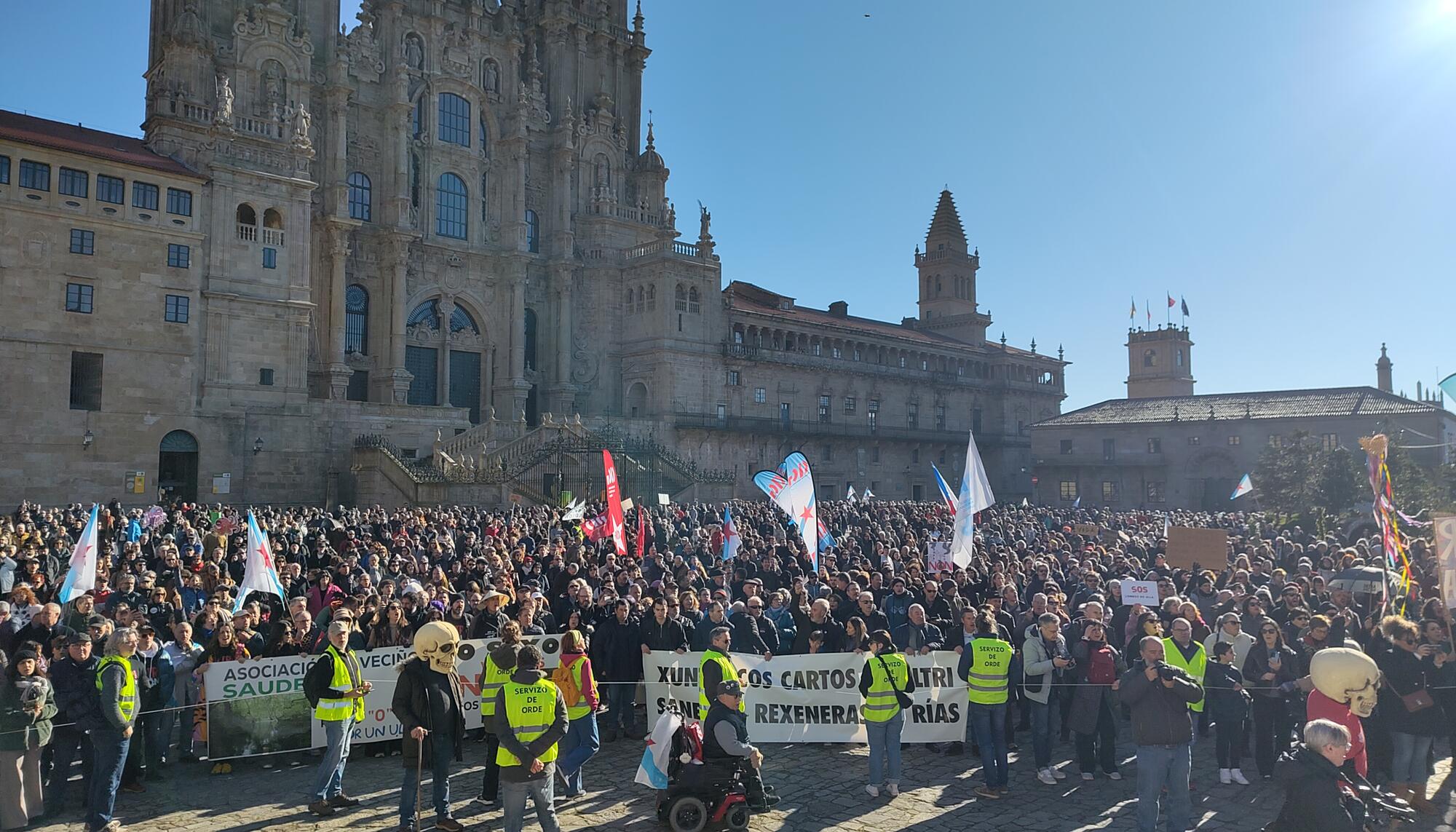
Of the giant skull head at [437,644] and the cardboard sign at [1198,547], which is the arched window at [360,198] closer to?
the cardboard sign at [1198,547]

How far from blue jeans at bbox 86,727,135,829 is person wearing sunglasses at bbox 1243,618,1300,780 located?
1132 cm

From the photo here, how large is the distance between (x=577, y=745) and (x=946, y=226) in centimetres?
7908

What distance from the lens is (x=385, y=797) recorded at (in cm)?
1028

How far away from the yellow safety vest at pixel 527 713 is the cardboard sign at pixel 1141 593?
8959 mm

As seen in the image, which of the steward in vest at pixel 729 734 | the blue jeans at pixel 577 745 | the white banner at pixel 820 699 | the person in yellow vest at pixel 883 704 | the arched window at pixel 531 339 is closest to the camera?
the steward in vest at pixel 729 734

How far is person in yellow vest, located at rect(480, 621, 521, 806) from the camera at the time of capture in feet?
28.0

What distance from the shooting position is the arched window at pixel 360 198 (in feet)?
152

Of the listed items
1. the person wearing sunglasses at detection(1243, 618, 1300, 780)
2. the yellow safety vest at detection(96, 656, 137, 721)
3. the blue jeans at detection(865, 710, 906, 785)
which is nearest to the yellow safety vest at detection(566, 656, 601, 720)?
the blue jeans at detection(865, 710, 906, 785)

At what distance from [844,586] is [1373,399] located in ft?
202

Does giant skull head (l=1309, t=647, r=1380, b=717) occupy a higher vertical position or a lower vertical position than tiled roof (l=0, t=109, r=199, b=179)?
lower

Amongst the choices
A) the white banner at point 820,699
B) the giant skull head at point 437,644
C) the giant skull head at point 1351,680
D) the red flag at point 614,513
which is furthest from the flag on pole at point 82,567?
the giant skull head at point 1351,680

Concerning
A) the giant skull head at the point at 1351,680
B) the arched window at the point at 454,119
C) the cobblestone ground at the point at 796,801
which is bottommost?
the cobblestone ground at the point at 796,801

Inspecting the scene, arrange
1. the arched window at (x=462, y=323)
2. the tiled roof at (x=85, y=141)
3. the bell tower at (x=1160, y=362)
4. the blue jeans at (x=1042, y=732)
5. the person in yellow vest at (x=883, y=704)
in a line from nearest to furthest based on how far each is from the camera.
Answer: the person in yellow vest at (x=883, y=704), the blue jeans at (x=1042, y=732), the tiled roof at (x=85, y=141), the arched window at (x=462, y=323), the bell tower at (x=1160, y=362)

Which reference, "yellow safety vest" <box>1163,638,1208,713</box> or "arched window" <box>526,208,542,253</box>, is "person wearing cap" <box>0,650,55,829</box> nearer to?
"yellow safety vest" <box>1163,638,1208,713</box>
